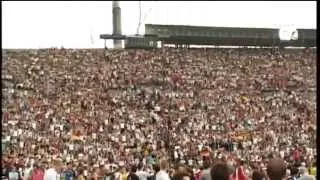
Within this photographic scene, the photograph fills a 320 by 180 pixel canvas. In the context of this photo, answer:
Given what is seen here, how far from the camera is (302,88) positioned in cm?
3997

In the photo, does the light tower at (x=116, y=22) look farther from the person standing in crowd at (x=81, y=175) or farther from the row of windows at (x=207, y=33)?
the person standing in crowd at (x=81, y=175)

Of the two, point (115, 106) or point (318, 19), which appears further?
point (115, 106)

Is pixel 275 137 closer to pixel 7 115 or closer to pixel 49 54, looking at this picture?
pixel 7 115

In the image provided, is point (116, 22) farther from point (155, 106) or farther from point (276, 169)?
point (276, 169)

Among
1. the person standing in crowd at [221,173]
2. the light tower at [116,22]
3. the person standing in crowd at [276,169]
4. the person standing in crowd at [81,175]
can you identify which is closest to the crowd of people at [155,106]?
the person standing in crowd at [81,175]

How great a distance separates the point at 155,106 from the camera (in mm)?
34375

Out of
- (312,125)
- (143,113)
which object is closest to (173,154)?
(143,113)

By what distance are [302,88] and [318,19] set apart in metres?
36.8

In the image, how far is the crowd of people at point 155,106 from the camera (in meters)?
26.8

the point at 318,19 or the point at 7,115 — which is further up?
the point at 318,19

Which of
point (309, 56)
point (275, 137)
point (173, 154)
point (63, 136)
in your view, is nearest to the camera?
point (173, 154)

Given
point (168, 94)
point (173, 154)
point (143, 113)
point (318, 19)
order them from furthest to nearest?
1. point (168, 94)
2. point (143, 113)
3. point (173, 154)
4. point (318, 19)

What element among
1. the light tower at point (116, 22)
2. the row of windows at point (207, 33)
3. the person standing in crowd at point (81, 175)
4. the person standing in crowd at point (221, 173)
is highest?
the light tower at point (116, 22)

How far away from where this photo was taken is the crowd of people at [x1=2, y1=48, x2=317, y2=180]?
26844 millimetres
